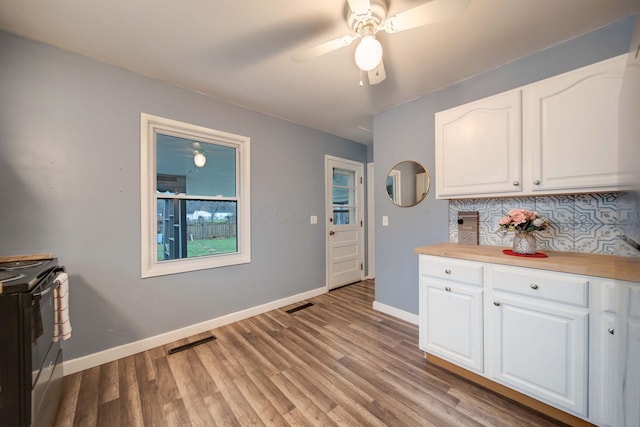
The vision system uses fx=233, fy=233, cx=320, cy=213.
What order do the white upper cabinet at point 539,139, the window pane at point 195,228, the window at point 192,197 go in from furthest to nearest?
1. the window pane at point 195,228
2. the window at point 192,197
3. the white upper cabinet at point 539,139

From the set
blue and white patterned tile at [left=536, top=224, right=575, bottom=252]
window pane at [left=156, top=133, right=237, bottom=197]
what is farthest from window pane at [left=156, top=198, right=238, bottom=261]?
blue and white patterned tile at [left=536, top=224, right=575, bottom=252]

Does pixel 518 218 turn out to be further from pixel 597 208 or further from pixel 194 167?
pixel 194 167

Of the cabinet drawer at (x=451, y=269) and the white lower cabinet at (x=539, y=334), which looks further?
the cabinet drawer at (x=451, y=269)

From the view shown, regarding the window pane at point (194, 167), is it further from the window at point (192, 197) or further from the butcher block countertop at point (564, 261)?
the butcher block countertop at point (564, 261)

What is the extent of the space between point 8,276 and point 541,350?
2.85m

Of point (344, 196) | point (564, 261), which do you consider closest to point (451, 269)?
point (564, 261)

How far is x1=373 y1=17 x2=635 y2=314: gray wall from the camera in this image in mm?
1649

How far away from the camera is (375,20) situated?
1318 millimetres

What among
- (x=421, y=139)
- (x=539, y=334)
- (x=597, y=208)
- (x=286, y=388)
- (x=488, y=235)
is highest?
(x=421, y=139)

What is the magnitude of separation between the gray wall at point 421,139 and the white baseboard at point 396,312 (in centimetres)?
5

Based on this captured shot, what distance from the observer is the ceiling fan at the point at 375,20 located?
108 centimetres

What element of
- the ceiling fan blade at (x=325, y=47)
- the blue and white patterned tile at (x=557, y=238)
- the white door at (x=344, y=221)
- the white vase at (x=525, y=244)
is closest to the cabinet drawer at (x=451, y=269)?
the white vase at (x=525, y=244)

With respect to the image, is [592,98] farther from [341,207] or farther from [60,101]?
[60,101]

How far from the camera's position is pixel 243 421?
1.37 metres
